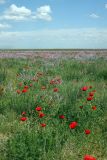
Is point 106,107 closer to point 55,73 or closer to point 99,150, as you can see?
point 99,150

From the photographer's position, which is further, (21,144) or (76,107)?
(76,107)

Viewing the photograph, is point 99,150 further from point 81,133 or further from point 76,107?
point 76,107

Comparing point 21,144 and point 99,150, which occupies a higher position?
point 21,144

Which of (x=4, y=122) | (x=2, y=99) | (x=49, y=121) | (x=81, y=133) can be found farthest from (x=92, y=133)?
(x=2, y=99)

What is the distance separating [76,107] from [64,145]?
1.61 m

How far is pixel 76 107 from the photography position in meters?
6.96

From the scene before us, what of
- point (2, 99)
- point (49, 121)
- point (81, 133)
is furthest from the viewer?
point (2, 99)

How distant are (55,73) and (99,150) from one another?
26.9 feet

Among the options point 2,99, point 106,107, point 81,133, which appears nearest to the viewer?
point 81,133

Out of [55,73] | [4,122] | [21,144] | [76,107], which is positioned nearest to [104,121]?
[76,107]

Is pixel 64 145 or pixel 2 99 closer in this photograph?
pixel 64 145

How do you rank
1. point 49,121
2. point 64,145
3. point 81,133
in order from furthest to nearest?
1. point 49,121
2. point 81,133
3. point 64,145

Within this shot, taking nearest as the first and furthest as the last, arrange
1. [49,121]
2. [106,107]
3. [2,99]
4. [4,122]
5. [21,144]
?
[21,144] < [49,121] < [4,122] < [106,107] < [2,99]

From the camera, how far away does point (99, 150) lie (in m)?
5.61
